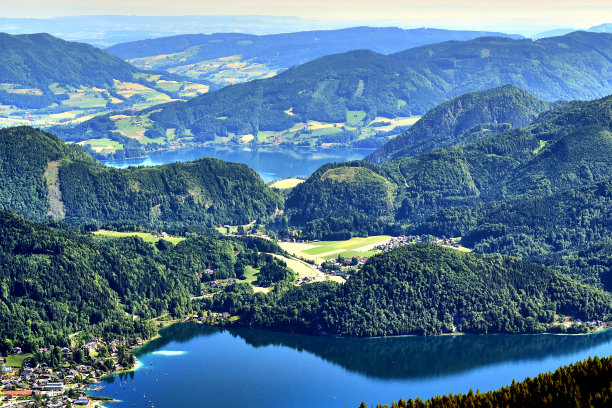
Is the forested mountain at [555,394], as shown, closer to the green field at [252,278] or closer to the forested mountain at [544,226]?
the green field at [252,278]

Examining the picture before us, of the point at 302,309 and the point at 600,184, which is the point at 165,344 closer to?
the point at 302,309

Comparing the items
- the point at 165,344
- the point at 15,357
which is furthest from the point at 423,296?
the point at 15,357

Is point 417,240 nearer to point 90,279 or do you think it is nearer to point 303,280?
point 303,280

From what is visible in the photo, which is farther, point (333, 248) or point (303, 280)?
point (333, 248)

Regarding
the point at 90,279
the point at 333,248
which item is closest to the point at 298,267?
the point at 333,248

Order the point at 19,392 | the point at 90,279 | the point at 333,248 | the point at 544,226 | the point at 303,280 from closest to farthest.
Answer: the point at 19,392 < the point at 90,279 < the point at 303,280 < the point at 333,248 < the point at 544,226

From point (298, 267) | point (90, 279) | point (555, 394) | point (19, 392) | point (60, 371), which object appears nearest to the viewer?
point (555, 394)
